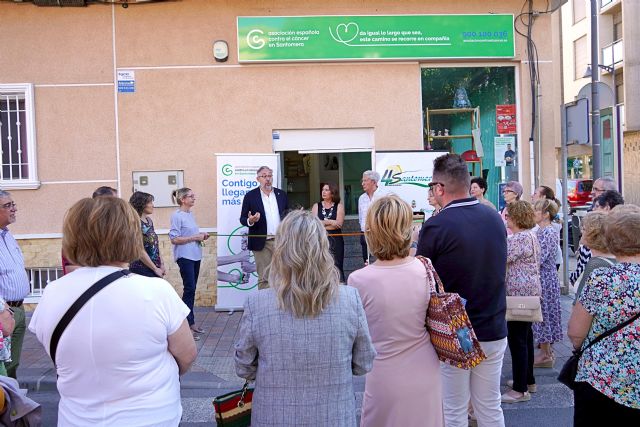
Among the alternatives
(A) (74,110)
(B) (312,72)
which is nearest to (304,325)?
(B) (312,72)

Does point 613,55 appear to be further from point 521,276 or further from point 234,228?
point 521,276

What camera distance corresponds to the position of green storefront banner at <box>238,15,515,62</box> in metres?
9.71

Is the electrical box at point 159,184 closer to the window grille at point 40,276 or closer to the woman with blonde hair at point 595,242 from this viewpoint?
the window grille at point 40,276

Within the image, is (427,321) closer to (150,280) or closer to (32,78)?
(150,280)

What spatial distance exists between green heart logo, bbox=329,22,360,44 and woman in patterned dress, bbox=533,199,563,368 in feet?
14.9

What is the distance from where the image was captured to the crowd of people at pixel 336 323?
2461 millimetres

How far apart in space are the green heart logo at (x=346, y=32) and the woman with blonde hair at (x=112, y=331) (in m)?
7.69

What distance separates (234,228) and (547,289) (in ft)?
15.4

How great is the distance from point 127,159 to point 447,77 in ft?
17.4

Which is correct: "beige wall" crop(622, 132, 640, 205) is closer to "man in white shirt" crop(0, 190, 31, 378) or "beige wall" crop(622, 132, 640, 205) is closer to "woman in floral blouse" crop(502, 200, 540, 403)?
"woman in floral blouse" crop(502, 200, 540, 403)

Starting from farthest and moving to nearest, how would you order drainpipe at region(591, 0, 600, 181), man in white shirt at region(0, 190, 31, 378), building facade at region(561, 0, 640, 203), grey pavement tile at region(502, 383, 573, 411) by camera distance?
building facade at region(561, 0, 640, 203), drainpipe at region(591, 0, 600, 181), grey pavement tile at region(502, 383, 573, 411), man in white shirt at region(0, 190, 31, 378)

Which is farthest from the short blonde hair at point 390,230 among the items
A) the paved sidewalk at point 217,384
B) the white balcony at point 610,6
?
the white balcony at point 610,6

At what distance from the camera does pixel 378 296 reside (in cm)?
316

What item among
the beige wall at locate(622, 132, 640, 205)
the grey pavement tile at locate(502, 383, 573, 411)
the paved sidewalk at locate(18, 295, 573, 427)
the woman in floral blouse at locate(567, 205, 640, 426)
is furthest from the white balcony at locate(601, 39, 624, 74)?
the woman in floral blouse at locate(567, 205, 640, 426)
